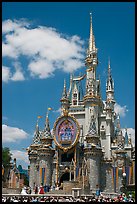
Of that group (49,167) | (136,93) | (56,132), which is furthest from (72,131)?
(136,93)

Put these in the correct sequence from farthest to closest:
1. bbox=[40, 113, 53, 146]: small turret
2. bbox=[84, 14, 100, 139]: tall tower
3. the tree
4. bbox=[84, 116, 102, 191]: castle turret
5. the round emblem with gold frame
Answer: the tree → bbox=[84, 14, 100, 139]: tall tower → bbox=[40, 113, 53, 146]: small turret → the round emblem with gold frame → bbox=[84, 116, 102, 191]: castle turret

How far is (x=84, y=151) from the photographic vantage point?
56.6m

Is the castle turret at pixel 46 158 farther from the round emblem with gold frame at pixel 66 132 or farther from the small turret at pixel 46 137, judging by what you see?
the round emblem with gold frame at pixel 66 132

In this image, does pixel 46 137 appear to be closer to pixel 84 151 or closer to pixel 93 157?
pixel 84 151

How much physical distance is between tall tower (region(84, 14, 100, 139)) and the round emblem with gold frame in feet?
18.0

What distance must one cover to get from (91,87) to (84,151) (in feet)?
46.4

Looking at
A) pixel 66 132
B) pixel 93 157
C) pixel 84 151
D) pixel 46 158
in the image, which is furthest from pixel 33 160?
pixel 93 157

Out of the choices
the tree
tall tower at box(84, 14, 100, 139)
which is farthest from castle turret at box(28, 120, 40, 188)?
tall tower at box(84, 14, 100, 139)

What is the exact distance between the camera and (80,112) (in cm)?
6706

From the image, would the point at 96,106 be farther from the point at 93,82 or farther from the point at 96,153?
the point at 96,153

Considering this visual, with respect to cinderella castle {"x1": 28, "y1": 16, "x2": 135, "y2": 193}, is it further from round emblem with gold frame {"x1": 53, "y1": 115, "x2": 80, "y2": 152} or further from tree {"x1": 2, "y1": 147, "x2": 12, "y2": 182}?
tree {"x1": 2, "y1": 147, "x2": 12, "y2": 182}

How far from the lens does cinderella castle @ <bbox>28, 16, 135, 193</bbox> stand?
178 feet

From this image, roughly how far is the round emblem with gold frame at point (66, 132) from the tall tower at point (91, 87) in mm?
5498

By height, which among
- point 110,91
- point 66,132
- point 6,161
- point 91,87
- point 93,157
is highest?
point 110,91
